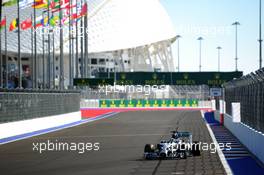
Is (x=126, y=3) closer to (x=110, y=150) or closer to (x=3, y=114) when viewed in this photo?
(x=3, y=114)

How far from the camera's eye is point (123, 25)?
522 ft

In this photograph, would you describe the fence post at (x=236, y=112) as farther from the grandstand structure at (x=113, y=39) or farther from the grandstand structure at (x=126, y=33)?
the grandstand structure at (x=126, y=33)

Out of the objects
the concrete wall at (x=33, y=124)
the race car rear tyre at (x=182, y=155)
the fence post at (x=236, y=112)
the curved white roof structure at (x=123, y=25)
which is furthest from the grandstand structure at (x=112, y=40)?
the race car rear tyre at (x=182, y=155)

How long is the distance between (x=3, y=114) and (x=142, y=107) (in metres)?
71.2

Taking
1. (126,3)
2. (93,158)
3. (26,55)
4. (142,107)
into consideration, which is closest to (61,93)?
(93,158)

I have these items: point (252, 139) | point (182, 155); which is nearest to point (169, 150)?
point (182, 155)

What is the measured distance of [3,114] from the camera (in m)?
37.8

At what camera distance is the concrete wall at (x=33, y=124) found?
3817 centimetres
